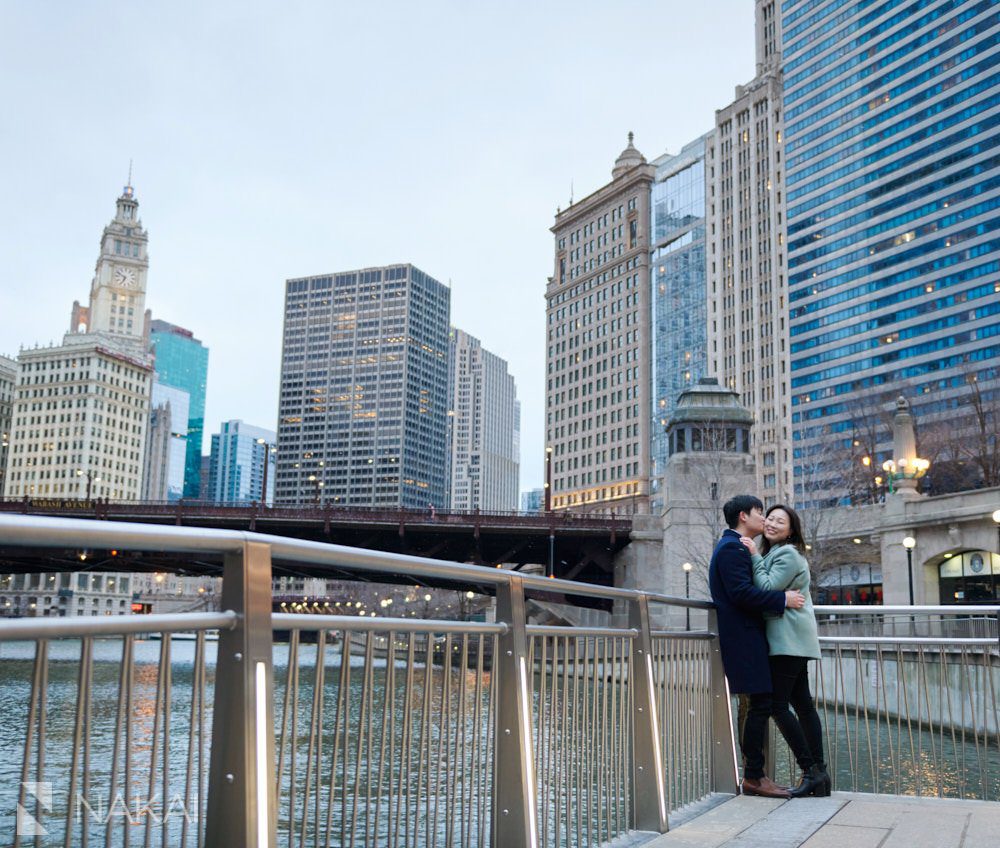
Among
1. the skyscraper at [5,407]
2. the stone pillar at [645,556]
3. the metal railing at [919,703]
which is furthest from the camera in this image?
the skyscraper at [5,407]

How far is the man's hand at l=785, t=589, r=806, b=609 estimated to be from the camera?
25.3ft

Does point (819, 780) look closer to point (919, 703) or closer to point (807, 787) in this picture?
point (807, 787)

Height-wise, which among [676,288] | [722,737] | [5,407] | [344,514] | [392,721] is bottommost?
[722,737]

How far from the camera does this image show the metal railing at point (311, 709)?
2881 millimetres

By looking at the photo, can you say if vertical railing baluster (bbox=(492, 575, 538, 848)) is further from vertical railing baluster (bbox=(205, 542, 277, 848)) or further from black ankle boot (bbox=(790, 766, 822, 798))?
black ankle boot (bbox=(790, 766, 822, 798))

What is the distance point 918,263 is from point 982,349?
14213mm

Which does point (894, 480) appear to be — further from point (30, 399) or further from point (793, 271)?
point (30, 399)

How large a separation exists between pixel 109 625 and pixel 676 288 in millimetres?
141697

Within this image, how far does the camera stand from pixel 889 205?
12200 centimetres

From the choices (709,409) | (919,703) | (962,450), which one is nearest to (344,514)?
(709,409)

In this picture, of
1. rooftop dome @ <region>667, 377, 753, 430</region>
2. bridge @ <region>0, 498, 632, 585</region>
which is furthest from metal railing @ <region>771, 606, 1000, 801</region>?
bridge @ <region>0, 498, 632, 585</region>

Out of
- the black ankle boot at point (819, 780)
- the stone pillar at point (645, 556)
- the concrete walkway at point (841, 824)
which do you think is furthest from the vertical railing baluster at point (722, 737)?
the stone pillar at point (645, 556)

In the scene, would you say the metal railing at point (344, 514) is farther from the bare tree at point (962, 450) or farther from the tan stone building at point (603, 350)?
the tan stone building at point (603, 350)

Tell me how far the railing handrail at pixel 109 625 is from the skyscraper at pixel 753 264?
404 ft
